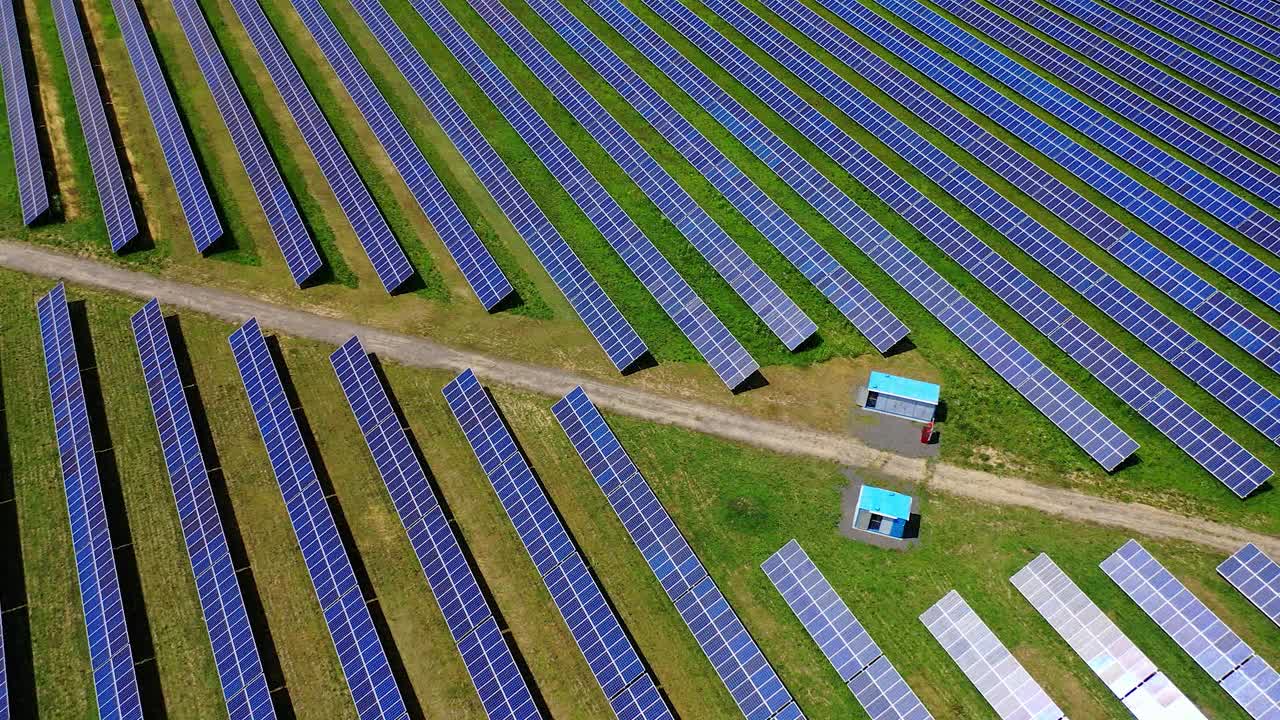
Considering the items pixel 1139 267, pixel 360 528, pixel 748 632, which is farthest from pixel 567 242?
pixel 1139 267

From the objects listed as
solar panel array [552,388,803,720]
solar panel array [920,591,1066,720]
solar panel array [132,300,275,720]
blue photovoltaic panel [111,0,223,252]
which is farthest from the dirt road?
solar panel array [920,591,1066,720]

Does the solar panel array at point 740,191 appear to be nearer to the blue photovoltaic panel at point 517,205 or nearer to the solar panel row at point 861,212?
the solar panel row at point 861,212

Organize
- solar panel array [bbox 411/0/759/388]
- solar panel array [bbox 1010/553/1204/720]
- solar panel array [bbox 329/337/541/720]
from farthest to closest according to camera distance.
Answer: solar panel array [bbox 411/0/759/388]
solar panel array [bbox 329/337/541/720]
solar panel array [bbox 1010/553/1204/720]

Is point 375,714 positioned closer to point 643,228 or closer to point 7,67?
point 643,228

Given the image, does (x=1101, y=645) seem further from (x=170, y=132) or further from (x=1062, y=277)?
(x=170, y=132)

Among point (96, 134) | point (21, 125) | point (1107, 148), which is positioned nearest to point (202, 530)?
point (96, 134)

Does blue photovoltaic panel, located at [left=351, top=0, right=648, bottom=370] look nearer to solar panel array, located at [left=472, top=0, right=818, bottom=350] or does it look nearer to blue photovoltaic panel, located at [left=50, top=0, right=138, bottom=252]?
solar panel array, located at [left=472, top=0, right=818, bottom=350]

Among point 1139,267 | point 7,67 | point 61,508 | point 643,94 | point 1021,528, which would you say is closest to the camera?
point 1021,528
